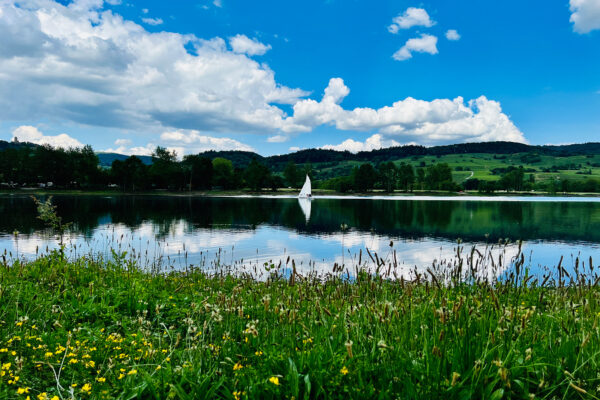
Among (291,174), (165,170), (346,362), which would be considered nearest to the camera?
(346,362)

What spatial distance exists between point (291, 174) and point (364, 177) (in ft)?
125

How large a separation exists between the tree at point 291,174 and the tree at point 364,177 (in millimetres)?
31084

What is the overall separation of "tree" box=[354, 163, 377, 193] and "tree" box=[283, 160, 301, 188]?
3108cm

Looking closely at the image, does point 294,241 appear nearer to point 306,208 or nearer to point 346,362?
point 346,362

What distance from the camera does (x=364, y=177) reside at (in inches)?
7377

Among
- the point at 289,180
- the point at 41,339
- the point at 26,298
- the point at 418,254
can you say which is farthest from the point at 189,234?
the point at 289,180

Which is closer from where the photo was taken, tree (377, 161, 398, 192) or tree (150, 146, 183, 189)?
tree (150, 146, 183, 189)

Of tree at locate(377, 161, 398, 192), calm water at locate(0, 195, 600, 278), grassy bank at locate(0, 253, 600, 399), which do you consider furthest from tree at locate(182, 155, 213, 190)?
grassy bank at locate(0, 253, 600, 399)

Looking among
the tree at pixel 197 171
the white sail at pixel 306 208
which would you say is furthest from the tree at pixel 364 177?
the tree at pixel 197 171

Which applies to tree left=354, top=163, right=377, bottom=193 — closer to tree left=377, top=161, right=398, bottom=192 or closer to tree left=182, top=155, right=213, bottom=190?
tree left=377, top=161, right=398, bottom=192

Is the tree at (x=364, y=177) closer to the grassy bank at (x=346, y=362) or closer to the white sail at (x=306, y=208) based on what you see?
the white sail at (x=306, y=208)

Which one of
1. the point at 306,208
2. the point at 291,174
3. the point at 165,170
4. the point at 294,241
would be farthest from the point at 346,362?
the point at 291,174

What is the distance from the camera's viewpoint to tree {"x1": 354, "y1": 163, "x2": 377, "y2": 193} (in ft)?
612

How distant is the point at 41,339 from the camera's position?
5.62 m
